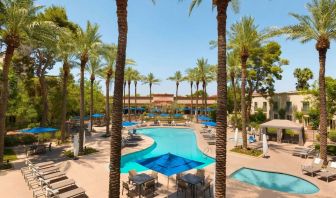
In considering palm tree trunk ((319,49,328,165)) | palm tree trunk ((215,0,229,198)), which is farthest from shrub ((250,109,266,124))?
palm tree trunk ((215,0,229,198))

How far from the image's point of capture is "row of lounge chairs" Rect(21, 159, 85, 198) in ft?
32.1

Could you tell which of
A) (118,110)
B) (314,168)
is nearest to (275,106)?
(314,168)

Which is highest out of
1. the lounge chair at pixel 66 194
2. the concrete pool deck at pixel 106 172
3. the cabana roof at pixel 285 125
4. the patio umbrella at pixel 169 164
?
the cabana roof at pixel 285 125

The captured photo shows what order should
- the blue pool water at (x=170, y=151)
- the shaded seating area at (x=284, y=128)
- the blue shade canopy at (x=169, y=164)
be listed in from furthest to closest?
the shaded seating area at (x=284, y=128)
the blue pool water at (x=170, y=151)
the blue shade canopy at (x=169, y=164)

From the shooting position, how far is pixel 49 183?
1091 cm

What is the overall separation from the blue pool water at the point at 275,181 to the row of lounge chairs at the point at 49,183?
9.83 m

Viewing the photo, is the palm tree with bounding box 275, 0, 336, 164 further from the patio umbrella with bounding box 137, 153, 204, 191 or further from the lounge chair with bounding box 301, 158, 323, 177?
the patio umbrella with bounding box 137, 153, 204, 191

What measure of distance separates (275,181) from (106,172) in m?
11.0

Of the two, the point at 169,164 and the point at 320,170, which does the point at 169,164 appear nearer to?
the point at 169,164

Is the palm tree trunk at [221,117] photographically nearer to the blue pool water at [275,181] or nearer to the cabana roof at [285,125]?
the blue pool water at [275,181]

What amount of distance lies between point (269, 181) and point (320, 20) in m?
12.5

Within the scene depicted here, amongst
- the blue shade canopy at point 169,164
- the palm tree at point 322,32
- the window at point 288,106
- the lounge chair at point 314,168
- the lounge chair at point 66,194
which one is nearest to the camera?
the lounge chair at point 66,194

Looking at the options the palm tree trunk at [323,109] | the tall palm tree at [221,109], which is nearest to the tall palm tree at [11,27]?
the tall palm tree at [221,109]

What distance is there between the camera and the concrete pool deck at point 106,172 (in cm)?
1122
